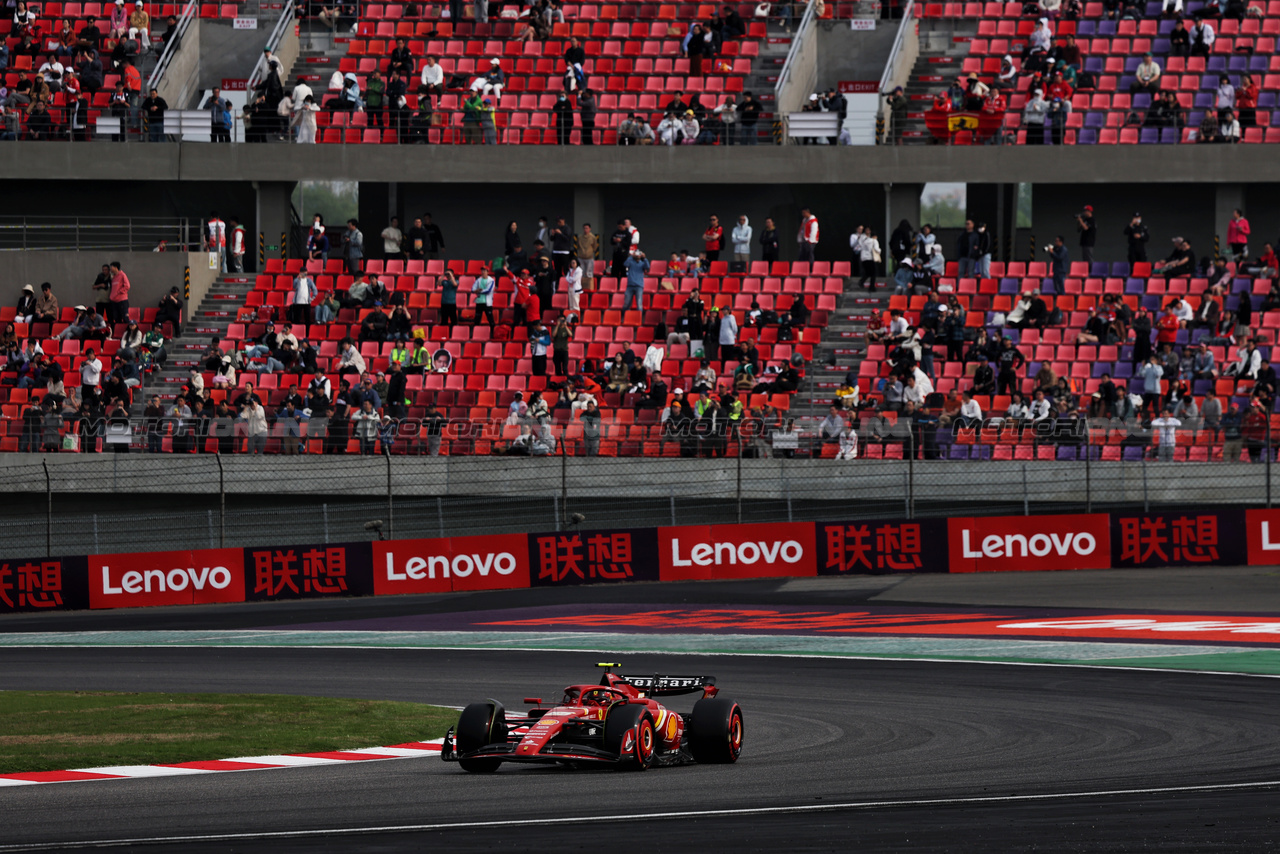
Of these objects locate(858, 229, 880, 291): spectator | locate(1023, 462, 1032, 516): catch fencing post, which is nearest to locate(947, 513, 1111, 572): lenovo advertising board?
locate(1023, 462, 1032, 516): catch fencing post

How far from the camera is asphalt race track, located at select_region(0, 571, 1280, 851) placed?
350 inches

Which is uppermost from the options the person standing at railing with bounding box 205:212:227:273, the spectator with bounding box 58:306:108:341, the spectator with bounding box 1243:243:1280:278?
the person standing at railing with bounding box 205:212:227:273

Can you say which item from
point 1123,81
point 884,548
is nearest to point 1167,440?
point 884,548

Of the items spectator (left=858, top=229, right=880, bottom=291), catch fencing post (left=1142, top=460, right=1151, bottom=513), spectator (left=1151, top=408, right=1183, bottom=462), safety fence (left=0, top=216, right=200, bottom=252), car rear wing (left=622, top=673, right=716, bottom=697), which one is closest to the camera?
car rear wing (left=622, top=673, right=716, bottom=697)

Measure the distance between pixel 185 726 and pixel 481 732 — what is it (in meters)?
3.77

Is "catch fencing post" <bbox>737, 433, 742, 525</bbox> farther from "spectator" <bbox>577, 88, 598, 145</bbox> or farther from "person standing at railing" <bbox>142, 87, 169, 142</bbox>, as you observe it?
"person standing at railing" <bbox>142, 87, 169, 142</bbox>

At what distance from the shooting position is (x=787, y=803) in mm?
9867

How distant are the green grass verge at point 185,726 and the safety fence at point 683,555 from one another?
27.9 feet

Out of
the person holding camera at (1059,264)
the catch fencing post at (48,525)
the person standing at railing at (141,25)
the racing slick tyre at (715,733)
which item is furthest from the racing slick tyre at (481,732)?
the person standing at railing at (141,25)

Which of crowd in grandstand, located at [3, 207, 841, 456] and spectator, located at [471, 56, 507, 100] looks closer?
crowd in grandstand, located at [3, 207, 841, 456]

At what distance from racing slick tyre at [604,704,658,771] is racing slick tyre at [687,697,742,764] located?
45 cm

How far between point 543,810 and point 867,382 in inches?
763

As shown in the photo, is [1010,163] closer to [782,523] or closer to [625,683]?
[782,523]

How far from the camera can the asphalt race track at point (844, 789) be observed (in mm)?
8891
